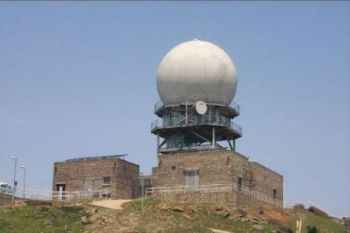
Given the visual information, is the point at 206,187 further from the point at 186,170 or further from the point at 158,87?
the point at 158,87

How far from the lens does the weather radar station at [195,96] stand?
63188 millimetres

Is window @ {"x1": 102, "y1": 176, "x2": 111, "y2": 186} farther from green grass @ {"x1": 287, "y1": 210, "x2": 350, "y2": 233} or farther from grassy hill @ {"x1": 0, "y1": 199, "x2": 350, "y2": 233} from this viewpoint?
green grass @ {"x1": 287, "y1": 210, "x2": 350, "y2": 233}

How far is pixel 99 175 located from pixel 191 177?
886 cm

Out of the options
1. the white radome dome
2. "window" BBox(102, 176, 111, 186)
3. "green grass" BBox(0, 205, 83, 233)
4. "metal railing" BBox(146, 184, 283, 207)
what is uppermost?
the white radome dome

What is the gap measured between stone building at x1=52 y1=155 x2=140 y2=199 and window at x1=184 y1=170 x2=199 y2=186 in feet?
22.0

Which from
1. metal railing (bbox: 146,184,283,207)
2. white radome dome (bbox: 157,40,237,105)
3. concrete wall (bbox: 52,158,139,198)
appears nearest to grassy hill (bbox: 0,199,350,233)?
metal railing (bbox: 146,184,283,207)

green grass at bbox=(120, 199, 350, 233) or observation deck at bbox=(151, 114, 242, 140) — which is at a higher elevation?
observation deck at bbox=(151, 114, 242, 140)

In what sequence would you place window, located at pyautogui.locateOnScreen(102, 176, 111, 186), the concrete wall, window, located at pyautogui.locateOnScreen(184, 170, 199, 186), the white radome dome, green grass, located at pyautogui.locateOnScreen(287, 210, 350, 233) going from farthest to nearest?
1. the white radome dome
2. window, located at pyautogui.locateOnScreen(102, 176, 111, 186)
3. the concrete wall
4. window, located at pyautogui.locateOnScreen(184, 170, 199, 186)
5. green grass, located at pyautogui.locateOnScreen(287, 210, 350, 233)

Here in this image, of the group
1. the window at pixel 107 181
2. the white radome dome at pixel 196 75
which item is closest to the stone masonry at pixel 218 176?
the window at pixel 107 181

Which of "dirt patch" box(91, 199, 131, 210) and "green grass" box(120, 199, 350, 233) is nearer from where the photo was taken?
"green grass" box(120, 199, 350, 233)

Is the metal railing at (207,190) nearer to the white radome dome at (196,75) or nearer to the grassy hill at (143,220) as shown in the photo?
the grassy hill at (143,220)

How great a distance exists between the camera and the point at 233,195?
178ft

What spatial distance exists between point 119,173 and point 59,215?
1407cm

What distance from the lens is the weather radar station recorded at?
63.2 m
